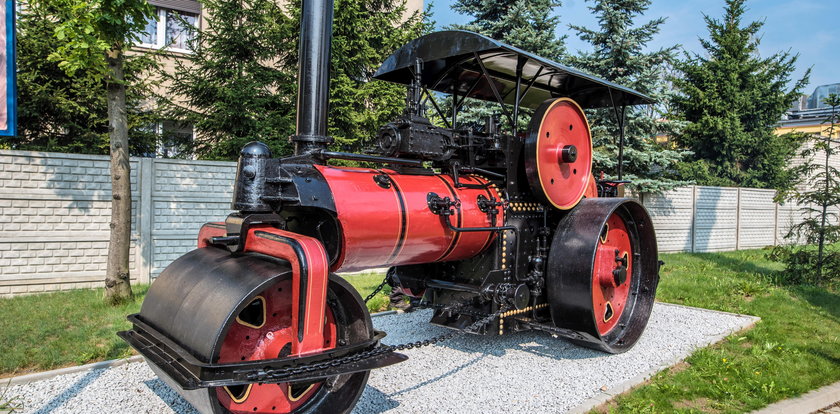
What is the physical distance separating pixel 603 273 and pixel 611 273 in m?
0.07

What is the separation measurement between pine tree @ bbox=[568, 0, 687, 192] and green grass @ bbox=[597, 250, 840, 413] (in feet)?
11.6

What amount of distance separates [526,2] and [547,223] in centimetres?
886

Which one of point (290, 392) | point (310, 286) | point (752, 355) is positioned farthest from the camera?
point (752, 355)

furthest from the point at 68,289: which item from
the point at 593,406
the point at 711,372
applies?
the point at 711,372

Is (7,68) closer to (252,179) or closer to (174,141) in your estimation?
(252,179)

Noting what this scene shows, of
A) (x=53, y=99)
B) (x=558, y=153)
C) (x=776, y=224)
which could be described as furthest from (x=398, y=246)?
(x=776, y=224)

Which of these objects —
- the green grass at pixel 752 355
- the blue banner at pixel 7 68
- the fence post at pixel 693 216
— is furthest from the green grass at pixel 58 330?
the fence post at pixel 693 216

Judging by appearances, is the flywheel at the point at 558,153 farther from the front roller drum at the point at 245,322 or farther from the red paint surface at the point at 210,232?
the red paint surface at the point at 210,232

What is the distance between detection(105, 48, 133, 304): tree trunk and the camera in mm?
6207

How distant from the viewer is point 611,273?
5000mm

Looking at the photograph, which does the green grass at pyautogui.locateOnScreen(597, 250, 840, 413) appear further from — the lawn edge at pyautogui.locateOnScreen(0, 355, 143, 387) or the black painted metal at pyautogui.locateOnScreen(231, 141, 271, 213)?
the lawn edge at pyautogui.locateOnScreen(0, 355, 143, 387)

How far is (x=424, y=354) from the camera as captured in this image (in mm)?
4961

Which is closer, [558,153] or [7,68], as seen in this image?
[7,68]

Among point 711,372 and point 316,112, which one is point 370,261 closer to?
point 316,112
